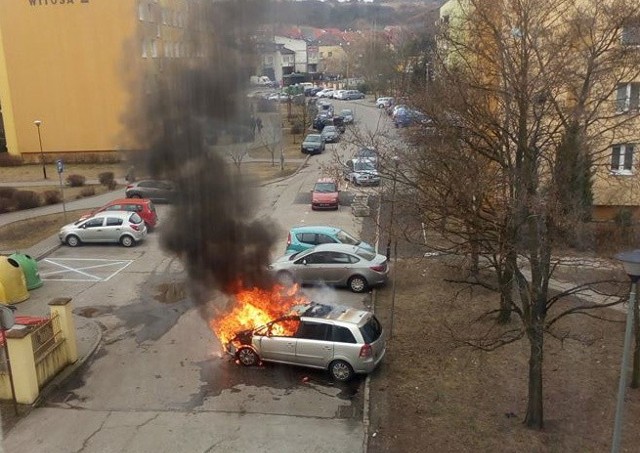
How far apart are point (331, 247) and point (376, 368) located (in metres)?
4.90

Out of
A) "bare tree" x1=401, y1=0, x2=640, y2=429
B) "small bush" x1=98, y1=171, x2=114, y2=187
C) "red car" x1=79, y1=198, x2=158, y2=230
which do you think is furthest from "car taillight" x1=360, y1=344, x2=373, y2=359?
"small bush" x1=98, y1=171, x2=114, y2=187

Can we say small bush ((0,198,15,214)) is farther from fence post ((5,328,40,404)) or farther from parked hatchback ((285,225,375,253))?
fence post ((5,328,40,404))

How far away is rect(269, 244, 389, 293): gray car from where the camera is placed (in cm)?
1469

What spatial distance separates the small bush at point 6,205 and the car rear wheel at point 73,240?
6.61 m

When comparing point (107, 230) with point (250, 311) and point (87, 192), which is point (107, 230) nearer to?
point (87, 192)

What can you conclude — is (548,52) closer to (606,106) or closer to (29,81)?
(606,106)

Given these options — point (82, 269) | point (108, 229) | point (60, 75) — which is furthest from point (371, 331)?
Result: point (60, 75)

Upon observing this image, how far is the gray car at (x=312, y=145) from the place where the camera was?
1387 inches

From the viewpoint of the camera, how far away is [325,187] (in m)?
24.8

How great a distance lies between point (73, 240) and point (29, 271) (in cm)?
434

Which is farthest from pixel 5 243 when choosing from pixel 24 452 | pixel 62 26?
pixel 24 452

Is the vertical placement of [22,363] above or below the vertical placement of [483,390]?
above

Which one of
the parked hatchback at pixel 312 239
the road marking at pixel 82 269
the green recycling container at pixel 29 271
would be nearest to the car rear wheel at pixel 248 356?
the parked hatchback at pixel 312 239

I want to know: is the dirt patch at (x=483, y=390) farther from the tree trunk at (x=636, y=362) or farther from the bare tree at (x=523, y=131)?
the bare tree at (x=523, y=131)
